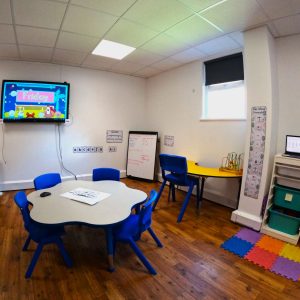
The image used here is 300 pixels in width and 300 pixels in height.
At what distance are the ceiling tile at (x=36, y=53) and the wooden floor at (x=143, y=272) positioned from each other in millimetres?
2871

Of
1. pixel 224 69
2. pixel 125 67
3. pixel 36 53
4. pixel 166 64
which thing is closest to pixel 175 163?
pixel 224 69

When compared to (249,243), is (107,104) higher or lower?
higher

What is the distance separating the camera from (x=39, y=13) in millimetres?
2299

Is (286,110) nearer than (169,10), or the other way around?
(169,10)

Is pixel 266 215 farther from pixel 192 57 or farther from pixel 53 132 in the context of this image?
pixel 53 132

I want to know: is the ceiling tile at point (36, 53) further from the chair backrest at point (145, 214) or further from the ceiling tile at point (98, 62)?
the chair backrest at point (145, 214)

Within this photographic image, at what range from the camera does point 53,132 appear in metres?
4.38

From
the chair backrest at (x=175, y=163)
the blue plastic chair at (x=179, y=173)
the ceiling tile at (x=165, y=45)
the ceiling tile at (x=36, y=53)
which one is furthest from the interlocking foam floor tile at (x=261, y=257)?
the ceiling tile at (x=36, y=53)

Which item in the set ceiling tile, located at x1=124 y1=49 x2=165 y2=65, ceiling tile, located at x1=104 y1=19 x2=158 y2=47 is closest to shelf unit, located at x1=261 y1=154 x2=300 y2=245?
ceiling tile, located at x1=104 y1=19 x2=158 y2=47

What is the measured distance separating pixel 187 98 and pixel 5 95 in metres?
3.66

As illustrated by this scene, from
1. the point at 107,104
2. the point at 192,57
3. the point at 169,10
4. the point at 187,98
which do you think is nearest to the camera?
the point at 169,10

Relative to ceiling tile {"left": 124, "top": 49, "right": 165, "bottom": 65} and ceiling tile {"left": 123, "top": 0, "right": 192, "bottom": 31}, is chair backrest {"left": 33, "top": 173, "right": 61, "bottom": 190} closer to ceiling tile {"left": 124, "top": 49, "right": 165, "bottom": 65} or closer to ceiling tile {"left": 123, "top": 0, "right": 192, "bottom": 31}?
ceiling tile {"left": 123, "top": 0, "right": 192, "bottom": 31}

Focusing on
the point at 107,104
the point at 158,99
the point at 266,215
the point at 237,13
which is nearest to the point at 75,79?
the point at 107,104

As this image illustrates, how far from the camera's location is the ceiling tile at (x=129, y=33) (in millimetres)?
2590
